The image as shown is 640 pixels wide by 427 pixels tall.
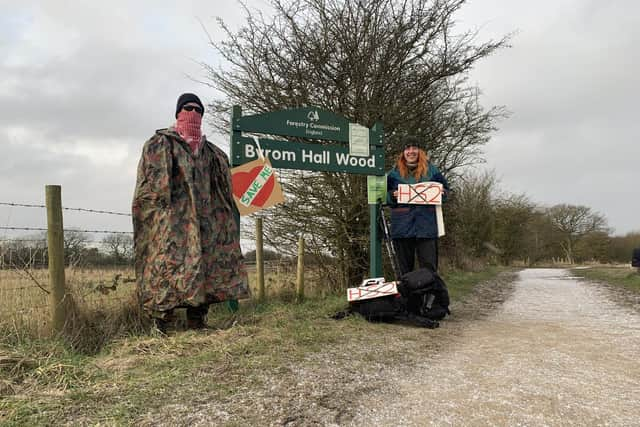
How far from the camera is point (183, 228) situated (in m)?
3.81

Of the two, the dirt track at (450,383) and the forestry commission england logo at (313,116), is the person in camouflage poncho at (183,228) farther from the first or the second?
the forestry commission england logo at (313,116)

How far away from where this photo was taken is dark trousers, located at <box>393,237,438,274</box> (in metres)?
5.19

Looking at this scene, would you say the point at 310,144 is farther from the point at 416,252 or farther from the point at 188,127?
the point at 416,252

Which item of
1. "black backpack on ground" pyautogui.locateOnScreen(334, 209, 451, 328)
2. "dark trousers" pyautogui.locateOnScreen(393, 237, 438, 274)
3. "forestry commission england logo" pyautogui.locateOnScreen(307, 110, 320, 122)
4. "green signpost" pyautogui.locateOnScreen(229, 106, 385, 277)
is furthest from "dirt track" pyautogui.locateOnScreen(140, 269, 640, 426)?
"forestry commission england logo" pyautogui.locateOnScreen(307, 110, 320, 122)

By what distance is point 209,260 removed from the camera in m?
4.02

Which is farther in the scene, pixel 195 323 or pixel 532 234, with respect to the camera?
pixel 532 234

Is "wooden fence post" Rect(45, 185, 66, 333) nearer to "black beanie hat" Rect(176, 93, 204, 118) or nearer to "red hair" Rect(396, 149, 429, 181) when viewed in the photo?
"black beanie hat" Rect(176, 93, 204, 118)

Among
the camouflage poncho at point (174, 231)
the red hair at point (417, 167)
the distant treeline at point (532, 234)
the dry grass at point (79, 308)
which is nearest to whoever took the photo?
the dry grass at point (79, 308)

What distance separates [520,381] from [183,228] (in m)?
2.83

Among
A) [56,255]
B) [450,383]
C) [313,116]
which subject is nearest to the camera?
[450,383]

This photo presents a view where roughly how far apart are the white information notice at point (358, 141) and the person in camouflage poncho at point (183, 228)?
6.92 ft

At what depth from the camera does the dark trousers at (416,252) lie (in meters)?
5.19

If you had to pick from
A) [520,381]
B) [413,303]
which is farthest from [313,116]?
[520,381]

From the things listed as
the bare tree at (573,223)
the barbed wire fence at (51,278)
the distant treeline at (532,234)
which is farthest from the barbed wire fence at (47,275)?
the bare tree at (573,223)
